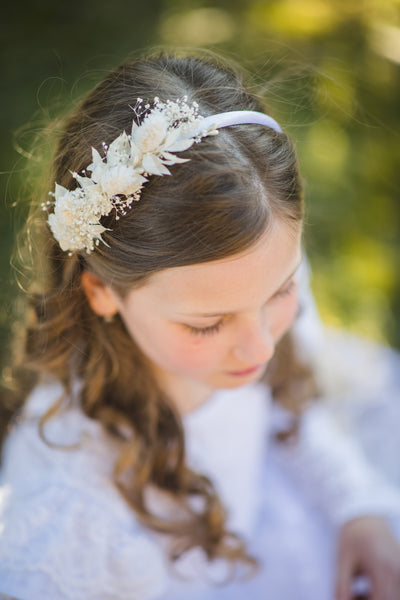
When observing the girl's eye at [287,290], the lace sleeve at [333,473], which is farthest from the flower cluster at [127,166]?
the lace sleeve at [333,473]

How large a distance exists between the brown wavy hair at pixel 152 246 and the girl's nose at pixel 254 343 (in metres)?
0.20

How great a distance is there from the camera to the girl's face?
115 cm

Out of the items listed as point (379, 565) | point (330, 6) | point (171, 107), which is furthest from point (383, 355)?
point (330, 6)

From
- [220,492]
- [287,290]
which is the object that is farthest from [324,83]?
[220,492]

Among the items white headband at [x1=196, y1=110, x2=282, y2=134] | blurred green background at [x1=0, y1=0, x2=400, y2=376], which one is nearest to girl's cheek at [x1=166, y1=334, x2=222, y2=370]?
white headband at [x1=196, y1=110, x2=282, y2=134]

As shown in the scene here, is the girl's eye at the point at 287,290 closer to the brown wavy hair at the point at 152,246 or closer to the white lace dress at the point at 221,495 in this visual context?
the brown wavy hair at the point at 152,246

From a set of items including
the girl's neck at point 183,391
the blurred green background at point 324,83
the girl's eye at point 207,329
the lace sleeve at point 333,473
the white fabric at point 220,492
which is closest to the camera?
the girl's eye at point 207,329

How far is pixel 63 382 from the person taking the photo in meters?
1.54

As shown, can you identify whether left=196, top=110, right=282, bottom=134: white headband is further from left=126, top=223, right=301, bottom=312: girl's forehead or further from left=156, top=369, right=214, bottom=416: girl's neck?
left=156, top=369, right=214, bottom=416: girl's neck

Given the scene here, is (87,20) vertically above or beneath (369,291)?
above

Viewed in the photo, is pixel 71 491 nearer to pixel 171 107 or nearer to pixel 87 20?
pixel 171 107

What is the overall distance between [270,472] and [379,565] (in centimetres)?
47

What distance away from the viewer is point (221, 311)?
1.18 m

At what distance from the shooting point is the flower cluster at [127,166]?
1064 mm
